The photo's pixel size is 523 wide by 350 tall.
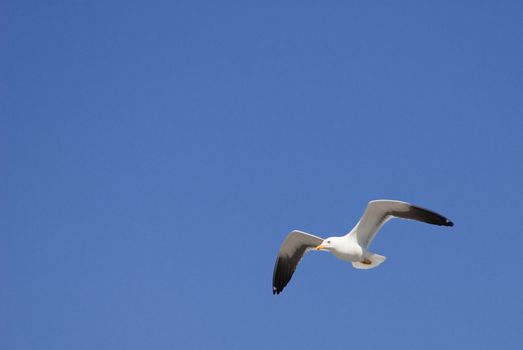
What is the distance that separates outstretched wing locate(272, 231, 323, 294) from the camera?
13.3m

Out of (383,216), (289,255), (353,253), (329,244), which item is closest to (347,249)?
(353,253)

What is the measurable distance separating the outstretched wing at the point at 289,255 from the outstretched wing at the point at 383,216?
110cm

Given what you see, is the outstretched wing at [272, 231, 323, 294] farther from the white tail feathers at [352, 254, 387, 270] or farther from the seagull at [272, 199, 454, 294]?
the white tail feathers at [352, 254, 387, 270]

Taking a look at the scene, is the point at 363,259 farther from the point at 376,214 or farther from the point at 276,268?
the point at 276,268

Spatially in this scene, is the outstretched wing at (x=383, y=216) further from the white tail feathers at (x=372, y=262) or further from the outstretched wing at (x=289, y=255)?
the outstretched wing at (x=289, y=255)

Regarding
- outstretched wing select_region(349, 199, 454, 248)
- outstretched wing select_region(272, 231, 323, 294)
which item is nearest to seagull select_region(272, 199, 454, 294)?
outstretched wing select_region(349, 199, 454, 248)

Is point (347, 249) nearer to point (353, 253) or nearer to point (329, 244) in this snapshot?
point (353, 253)

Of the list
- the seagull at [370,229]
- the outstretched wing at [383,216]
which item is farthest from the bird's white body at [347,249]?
the outstretched wing at [383,216]

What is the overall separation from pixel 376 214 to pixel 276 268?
8.50 ft

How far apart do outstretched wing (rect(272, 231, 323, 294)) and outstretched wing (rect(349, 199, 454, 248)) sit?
110 cm

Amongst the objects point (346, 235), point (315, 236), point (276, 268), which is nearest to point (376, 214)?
point (346, 235)

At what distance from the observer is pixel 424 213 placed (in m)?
11.9

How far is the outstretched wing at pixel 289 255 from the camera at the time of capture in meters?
13.3

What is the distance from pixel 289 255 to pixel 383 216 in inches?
86.9
